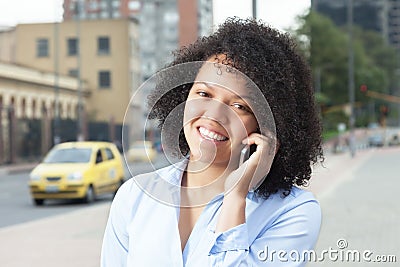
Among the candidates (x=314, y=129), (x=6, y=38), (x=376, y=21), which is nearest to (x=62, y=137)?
(x=6, y=38)

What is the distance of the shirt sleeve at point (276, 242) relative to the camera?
2.15m

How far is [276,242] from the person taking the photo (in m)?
2.24

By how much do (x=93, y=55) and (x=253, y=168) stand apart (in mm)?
64177

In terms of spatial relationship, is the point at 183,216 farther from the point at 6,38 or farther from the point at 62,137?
the point at 6,38

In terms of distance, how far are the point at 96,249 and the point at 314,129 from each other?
26.1ft

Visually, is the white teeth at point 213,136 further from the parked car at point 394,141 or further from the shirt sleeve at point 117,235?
the parked car at point 394,141

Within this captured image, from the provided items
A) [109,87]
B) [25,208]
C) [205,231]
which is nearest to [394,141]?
[109,87]

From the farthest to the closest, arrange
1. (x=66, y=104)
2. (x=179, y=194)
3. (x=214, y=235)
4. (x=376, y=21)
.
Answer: (x=376, y=21) → (x=66, y=104) → (x=179, y=194) → (x=214, y=235)

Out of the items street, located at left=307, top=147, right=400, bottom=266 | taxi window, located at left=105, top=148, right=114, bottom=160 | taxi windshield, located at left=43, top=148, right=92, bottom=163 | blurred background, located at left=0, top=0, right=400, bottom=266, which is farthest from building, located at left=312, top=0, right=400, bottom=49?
taxi windshield, located at left=43, top=148, right=92, bottom=163

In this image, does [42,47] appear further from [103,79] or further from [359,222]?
[359,222]

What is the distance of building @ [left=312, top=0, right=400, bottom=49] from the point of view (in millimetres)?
115438

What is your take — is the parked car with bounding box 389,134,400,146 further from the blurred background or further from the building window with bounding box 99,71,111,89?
the building window with bounding box 99,71,111,89

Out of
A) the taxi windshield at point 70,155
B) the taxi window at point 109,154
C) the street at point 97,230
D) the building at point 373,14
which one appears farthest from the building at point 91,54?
the building at point 373,14

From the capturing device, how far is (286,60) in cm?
237
